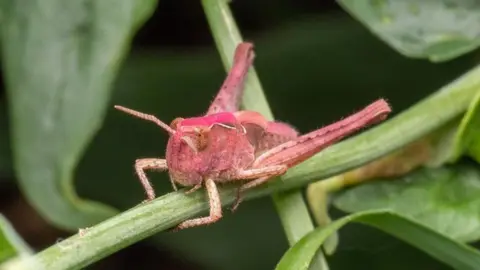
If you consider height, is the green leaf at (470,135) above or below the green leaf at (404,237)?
above

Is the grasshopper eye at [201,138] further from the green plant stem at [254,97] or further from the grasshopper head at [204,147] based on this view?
the green plant stem at [254,97]

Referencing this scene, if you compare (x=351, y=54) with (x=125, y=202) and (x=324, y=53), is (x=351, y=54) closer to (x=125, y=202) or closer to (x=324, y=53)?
(x=324, y=53)

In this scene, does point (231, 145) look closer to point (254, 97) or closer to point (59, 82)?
point (254, 97)

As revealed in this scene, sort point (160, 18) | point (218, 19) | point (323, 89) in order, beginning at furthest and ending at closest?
point (160, 18) < point (323, 89) < point (218, 19)

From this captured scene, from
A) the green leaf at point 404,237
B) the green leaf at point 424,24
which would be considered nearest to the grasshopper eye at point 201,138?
the green leaf at point 404,237

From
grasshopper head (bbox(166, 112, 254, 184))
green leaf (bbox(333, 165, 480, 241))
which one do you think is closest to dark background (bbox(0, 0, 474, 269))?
green leaf (bbox(333, 165, 480, 241))

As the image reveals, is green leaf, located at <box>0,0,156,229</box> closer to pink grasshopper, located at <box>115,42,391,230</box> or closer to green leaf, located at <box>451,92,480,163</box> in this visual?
pink grasshopper, located at <box>115,42,391,230</box>

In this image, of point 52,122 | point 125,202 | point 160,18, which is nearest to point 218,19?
point 52,122
